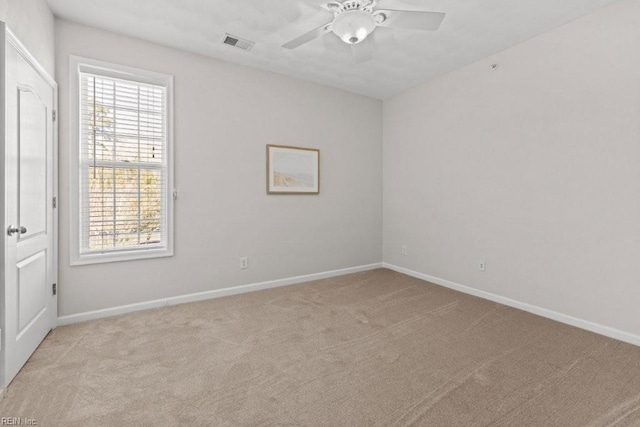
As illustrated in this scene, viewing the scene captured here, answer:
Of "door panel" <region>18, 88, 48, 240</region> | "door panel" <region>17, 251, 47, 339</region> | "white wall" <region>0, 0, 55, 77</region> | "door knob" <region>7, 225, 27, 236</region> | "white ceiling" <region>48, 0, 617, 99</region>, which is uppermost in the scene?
"white ceiling" <region>48, 0, 617, 99</region>

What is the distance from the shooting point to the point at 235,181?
3.49 metres

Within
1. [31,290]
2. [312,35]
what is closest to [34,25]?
[31,290]

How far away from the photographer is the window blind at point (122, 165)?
2.79 metres

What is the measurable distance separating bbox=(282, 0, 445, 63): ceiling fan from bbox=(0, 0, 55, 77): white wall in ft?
5.63

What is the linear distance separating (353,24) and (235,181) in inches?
79.6

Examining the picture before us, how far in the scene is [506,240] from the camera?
3.18 metres

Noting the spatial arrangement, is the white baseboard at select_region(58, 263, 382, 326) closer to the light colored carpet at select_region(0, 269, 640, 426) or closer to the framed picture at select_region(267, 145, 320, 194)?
the light colored carpet at select_region(0, 269, 640, 426)

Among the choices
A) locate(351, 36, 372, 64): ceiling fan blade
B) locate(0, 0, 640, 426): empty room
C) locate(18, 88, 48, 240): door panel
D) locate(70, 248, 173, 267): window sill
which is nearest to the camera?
locate(0, 0, 640, 426): empty room

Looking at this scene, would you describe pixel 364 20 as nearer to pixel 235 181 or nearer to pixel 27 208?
pixel 235 181

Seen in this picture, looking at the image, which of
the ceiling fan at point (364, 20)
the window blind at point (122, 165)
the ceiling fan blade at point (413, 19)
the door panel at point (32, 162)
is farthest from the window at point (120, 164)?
the ceiling fan blade at point (413, 19)

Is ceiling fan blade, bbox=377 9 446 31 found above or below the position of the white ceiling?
below

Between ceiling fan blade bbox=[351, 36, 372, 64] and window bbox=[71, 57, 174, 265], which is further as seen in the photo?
window bbox=[71, 57, 174, 265]

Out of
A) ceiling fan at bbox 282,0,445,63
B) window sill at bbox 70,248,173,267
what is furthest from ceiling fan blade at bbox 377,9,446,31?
window sill at bbox 70,248,173,267

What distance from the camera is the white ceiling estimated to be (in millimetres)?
2426
